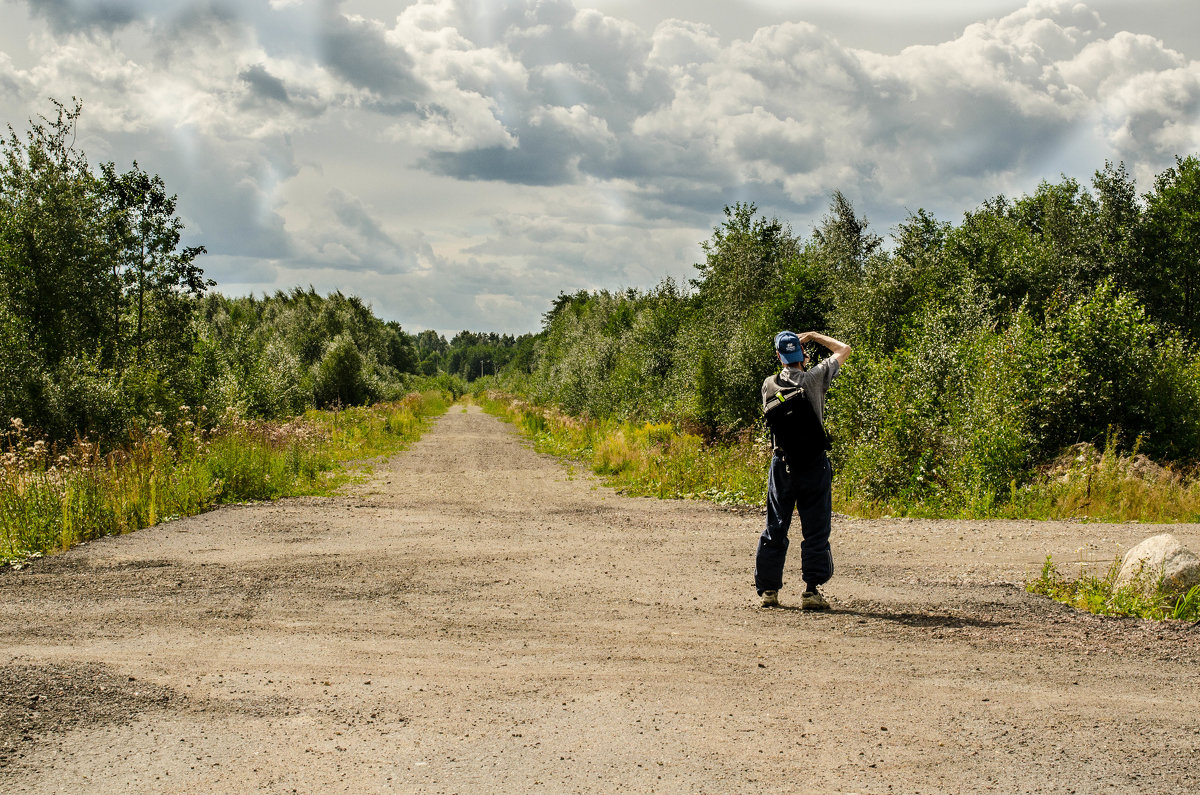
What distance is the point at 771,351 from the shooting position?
72.9ft

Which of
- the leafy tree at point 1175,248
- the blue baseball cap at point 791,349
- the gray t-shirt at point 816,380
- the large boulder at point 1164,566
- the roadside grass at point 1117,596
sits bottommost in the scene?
the roadside grass at point 1117,596

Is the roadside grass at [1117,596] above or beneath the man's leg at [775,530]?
beneath

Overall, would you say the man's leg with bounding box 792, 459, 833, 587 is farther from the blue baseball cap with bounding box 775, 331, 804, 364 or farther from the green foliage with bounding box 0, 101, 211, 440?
the green foliage with bounding box 0, 101, 211, 440

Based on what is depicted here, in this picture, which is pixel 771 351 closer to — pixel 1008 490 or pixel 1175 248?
pixel 1008 490

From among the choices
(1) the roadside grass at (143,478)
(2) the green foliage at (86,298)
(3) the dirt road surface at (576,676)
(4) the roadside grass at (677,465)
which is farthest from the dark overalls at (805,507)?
(2) the green foliage at (86,298)

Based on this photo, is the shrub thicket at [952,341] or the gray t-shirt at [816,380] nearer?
the gray t-shirt at [816,380]

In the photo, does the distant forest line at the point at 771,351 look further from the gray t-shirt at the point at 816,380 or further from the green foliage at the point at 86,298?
the gray t-shirt at the point at 816,380

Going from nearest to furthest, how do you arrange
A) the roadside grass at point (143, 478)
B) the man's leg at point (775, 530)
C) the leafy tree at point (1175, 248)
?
the man's leg at point (775, 530) → the roadside grass at point (143, 478) → the leafy tree at point (1175, 248)

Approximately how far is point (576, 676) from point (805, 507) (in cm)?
255

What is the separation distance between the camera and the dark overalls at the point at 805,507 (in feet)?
21.3

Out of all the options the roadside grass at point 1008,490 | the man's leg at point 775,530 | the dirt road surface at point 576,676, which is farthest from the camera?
the roadside grass at point 1008,490

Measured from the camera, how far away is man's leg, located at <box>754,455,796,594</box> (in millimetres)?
6629

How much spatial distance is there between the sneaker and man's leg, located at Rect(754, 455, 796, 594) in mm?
246

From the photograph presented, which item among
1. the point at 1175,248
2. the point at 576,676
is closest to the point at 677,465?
the point at 576,676
